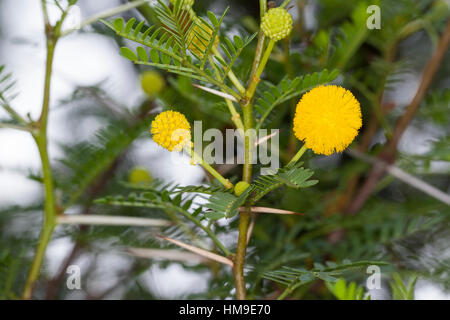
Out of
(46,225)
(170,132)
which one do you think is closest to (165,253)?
(46,225)

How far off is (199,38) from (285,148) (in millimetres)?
144

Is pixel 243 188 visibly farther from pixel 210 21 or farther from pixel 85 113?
pixel 85 113

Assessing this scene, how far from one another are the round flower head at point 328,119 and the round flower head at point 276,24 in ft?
0.11

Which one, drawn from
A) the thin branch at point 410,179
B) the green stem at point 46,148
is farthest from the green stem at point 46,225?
the thin branch at point 410,179

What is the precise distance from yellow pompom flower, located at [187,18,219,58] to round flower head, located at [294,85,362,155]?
0.19 ft

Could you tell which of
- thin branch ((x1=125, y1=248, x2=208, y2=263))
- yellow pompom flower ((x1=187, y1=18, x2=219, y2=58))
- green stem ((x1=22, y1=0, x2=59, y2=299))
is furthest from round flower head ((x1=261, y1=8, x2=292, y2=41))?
thin branch ((x1=125, y1=248, x2=208, y2=263))

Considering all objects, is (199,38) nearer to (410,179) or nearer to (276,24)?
(276,24)

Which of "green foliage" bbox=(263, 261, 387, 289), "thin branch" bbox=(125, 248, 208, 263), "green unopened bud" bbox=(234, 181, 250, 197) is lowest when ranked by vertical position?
"green foliage" bbox=(263, 261, 387, 289)

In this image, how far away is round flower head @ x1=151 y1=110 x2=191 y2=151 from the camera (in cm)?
21

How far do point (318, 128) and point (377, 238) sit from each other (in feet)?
0.96

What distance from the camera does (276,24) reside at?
8.0 inches

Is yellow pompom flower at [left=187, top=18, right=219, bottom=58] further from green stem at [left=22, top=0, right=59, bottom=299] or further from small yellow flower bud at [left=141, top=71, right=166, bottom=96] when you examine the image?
small yellow flower bud at [left=141, top=71, right=166, bottom=96]

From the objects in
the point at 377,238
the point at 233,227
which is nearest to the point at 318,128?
the point at 233,227

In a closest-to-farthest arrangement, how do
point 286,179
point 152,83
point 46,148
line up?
point 286,179, point 46,148, point 152,83
